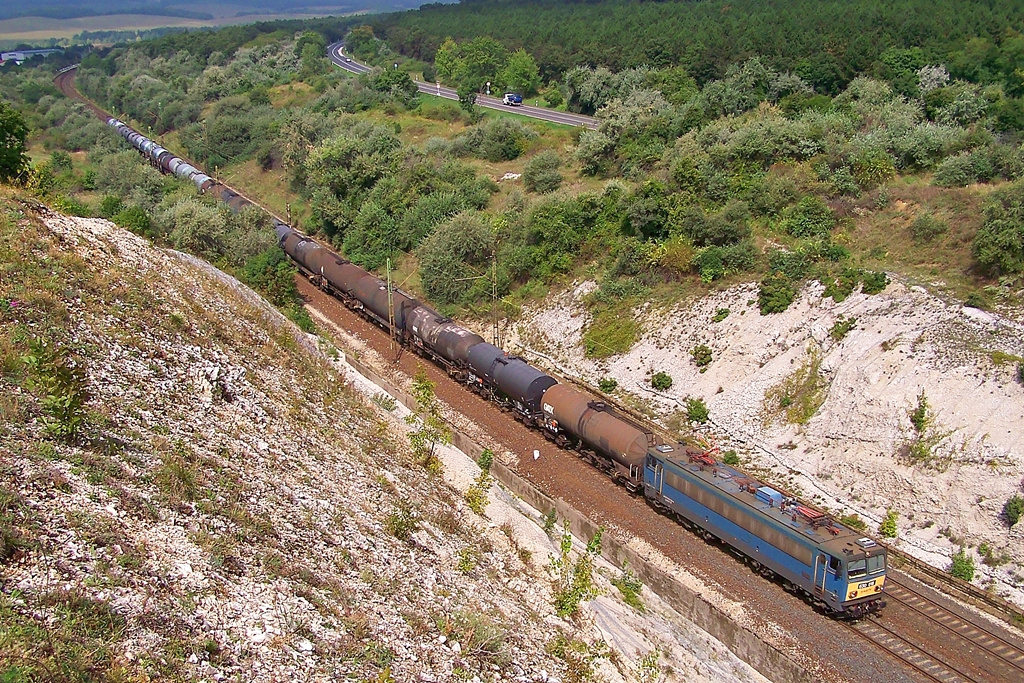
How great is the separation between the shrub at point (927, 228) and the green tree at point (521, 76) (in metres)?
63.9

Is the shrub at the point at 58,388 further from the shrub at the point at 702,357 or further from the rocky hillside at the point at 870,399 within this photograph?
the shrub at the point at 702,357

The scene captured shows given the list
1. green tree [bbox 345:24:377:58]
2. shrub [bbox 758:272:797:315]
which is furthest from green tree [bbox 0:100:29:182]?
green tree [bbox 345:24:377:58]

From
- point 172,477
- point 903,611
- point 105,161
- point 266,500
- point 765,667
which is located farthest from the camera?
point 105,161

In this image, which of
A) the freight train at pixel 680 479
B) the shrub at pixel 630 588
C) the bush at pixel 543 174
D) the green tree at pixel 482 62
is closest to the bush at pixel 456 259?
the freight train at pixel 680 479

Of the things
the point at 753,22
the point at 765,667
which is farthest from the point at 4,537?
the point at 753,22

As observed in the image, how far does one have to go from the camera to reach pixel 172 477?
17.3m

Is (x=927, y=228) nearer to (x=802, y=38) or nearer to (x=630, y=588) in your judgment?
(x=630, y=588)

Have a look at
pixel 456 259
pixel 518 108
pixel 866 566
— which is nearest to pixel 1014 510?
pixel 866 566

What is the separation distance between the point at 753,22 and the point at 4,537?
86979mm

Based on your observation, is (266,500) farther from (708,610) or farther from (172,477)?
(708,610)

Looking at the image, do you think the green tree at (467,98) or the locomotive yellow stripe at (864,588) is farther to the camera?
the green tree at (467,98)

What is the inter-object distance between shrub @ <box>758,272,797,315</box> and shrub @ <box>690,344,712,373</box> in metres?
3.11

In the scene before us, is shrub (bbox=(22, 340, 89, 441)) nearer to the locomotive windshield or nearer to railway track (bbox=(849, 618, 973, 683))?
the locomotive windshield

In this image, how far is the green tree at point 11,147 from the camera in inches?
1324
